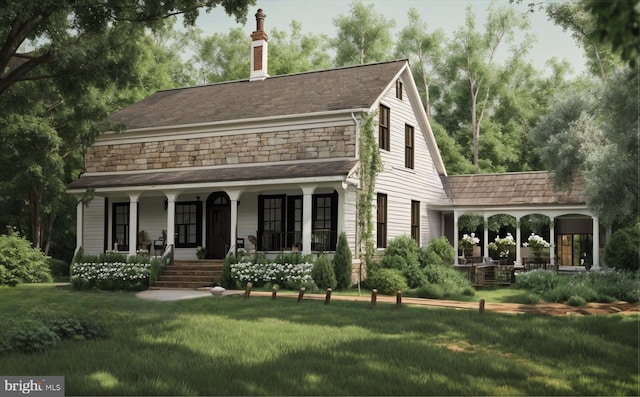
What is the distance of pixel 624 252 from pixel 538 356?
11.5 meters

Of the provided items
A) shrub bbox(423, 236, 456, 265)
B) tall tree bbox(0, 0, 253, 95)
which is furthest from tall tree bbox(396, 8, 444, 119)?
tall tree bbox(0, 0, 253, 95)

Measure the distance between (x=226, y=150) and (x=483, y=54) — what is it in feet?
82.3

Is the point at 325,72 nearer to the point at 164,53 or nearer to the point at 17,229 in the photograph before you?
the point at 17,229

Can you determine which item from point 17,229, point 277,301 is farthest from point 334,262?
point 17,229

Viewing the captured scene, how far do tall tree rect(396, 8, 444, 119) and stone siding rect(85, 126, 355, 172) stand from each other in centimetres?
2284

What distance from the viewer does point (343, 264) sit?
61.7ft

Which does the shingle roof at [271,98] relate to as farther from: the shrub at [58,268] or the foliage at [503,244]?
the foliage at [503,244]

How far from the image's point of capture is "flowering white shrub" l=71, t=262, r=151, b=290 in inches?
799

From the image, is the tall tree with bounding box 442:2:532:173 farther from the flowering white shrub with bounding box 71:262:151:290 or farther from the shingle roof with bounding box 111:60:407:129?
the flowering white shrub with bounding box 71:262:151:290

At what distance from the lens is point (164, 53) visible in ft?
134

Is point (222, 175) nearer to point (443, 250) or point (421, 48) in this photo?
point (443, 250)

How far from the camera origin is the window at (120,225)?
24.2 metres

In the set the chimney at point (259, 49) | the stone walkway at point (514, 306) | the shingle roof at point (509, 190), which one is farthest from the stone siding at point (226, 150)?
the shingle roof at point (509, 190)

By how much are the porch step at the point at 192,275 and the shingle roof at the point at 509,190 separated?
10520mm
